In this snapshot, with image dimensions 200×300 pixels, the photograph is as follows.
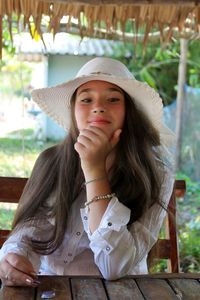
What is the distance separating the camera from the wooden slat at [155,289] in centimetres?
127

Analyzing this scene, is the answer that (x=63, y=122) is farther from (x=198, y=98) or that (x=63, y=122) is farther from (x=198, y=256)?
(x=198, y=98)

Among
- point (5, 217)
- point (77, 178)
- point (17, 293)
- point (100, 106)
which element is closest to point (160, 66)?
point (5, 217)

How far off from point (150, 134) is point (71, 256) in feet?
1.59

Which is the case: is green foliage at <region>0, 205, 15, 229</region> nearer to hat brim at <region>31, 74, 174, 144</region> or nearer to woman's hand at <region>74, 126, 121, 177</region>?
hat brim at <region>31, 74, 174, 144</region>

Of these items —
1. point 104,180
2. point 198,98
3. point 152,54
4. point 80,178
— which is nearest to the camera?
point 104,180

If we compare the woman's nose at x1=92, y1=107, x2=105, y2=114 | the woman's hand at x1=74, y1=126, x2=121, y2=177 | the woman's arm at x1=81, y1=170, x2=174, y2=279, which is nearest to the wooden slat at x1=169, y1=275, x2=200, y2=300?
the woman's arm at x1=81, y1=170, x2=174, y2=279

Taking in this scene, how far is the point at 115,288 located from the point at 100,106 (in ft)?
1.74

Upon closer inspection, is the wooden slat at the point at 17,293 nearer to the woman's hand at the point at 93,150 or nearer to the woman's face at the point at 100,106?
the woman's hand at the point at 93,150

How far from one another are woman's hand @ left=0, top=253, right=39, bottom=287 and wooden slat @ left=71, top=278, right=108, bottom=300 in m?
0.10

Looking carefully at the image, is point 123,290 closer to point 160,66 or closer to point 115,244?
point 115,244

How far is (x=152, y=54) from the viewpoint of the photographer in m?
7.12

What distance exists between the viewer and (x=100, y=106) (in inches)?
62.1

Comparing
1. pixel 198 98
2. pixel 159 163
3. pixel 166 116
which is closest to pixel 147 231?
pixel 159 163

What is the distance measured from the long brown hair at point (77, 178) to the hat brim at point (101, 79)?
3 cm
